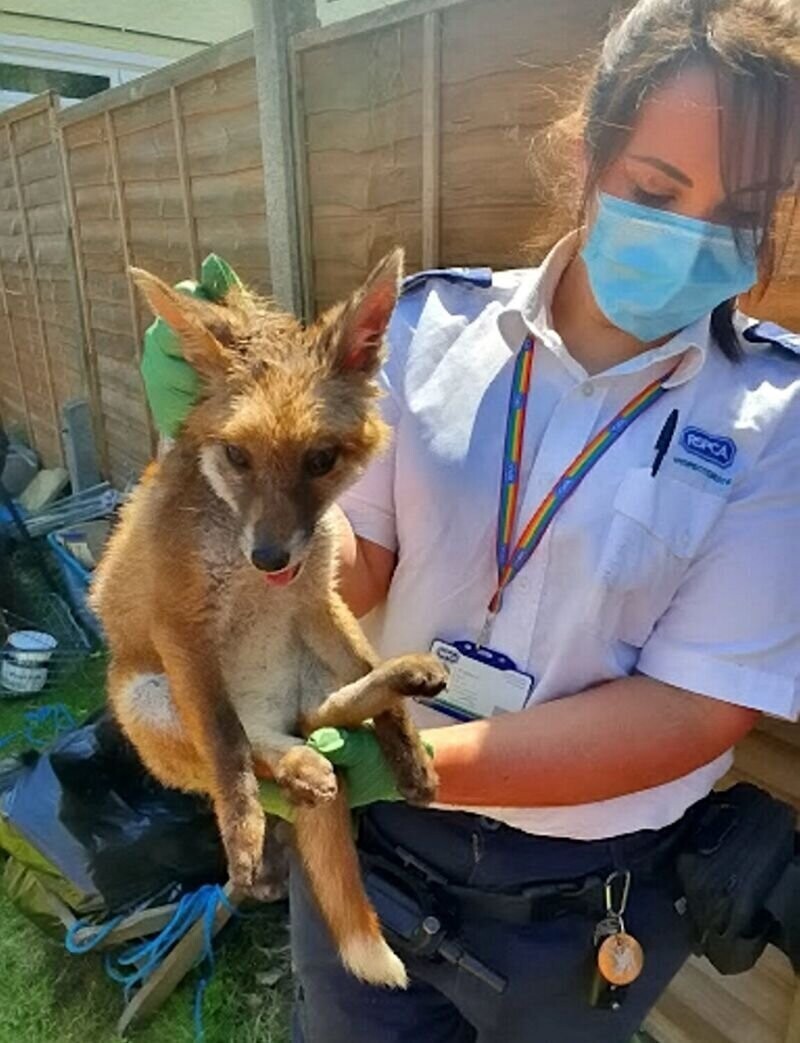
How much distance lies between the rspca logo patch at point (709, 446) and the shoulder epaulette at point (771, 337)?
0.78 feet

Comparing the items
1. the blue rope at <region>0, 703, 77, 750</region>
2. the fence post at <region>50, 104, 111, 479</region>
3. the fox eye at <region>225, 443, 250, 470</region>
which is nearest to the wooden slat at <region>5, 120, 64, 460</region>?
the fence post at <region>50, 104, 111, 479</region>

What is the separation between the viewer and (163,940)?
350 centimetres

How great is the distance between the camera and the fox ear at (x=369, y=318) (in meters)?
1.78

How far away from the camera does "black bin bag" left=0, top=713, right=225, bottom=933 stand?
3479mm

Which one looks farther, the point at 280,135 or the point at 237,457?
the point at 280,135

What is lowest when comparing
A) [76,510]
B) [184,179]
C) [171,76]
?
[76,510]

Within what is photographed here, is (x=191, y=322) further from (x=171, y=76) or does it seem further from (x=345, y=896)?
(x=171, y=76)

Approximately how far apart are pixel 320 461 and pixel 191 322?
13.3 inches

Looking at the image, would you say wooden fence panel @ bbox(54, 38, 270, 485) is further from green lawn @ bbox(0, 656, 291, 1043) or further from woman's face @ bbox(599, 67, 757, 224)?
woman's face @ bbox(599, 67, 757, 224)

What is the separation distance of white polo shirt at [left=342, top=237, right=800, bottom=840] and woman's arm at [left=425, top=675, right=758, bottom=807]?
3cm

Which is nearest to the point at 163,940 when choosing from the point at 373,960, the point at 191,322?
the point at 373,960

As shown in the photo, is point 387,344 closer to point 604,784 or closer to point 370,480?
point 370,480

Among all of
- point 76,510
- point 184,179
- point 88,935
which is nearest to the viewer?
point 88,935

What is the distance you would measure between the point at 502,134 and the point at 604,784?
1985 millimetres
